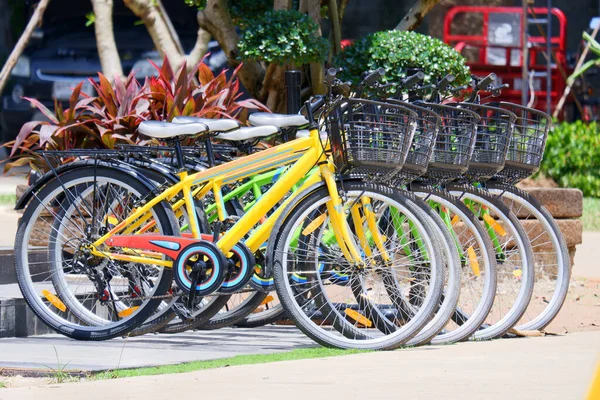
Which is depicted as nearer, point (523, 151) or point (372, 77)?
point (372, 77)

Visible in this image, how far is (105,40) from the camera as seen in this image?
11.1 metres

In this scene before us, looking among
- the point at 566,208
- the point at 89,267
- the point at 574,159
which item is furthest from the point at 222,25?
the point at 574,159

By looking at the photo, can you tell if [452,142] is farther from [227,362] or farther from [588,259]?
[588,259]

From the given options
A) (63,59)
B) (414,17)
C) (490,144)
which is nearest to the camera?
(490,144)

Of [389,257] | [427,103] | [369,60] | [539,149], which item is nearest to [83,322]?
[389,257]

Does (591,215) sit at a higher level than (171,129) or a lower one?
lower

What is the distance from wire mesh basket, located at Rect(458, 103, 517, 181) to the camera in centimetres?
573

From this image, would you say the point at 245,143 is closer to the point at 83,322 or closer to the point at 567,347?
the point at 83,322

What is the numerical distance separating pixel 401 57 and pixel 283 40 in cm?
75

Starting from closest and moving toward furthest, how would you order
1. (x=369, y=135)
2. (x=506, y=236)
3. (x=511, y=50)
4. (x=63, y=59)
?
1. (x=369, y=135)
2. (x=506, y=236)
3. (x=63, y=59)
4. (x=511, y=50)

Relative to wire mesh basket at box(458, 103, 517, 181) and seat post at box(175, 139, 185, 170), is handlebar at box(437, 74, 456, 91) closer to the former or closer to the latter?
wire mesh basket at box(458, 103, 517, 181)

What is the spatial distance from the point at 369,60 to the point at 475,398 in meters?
4.14

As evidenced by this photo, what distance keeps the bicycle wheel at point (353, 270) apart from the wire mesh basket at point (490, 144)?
0.48m

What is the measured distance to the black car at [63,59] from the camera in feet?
46.5
